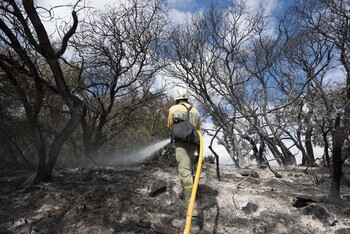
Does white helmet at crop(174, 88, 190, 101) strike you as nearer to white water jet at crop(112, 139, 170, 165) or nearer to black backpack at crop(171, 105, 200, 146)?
black backpack at crop(171, 105, 200, 146)

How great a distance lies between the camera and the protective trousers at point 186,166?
168 inches

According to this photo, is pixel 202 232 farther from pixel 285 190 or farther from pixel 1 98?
pixel 1 98

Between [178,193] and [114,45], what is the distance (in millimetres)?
5002

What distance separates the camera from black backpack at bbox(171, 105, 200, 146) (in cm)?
434

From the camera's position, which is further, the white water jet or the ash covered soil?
the white water jet

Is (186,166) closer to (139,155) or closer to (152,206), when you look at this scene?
(152,206)

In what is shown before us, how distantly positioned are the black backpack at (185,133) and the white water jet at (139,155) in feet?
14.6

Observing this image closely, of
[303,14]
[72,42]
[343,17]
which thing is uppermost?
[303,14]

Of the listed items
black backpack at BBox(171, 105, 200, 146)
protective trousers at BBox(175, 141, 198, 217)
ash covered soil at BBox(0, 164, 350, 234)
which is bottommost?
ash covered soil at BBox(0, 164, 350, 234)

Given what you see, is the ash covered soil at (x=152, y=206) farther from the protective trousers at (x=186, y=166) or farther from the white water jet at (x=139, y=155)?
the white water jet at (x=139, y=155)

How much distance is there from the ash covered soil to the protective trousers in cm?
53

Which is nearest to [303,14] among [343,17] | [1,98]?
[343,17]

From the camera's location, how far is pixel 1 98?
24.6ft

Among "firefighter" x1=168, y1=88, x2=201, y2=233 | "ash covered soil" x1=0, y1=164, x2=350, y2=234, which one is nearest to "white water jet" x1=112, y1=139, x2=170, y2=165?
"ash covered soil" x1=0, y1=164, x2=350, y2=234
